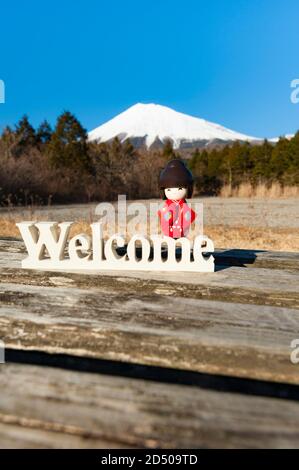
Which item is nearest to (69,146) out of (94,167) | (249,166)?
(94,167)

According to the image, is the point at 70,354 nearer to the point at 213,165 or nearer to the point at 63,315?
the point at 63,315

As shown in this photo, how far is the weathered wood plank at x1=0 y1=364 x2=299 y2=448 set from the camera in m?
0.45

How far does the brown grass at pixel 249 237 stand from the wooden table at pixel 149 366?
3017mm

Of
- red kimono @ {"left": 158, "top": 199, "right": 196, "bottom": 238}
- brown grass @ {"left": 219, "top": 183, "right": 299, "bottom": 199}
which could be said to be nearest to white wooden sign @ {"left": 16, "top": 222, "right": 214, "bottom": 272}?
red kimono @ {"left": 158, "top": 199, "right": 196, "bottom": 238}

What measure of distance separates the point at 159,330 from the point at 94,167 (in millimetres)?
17271

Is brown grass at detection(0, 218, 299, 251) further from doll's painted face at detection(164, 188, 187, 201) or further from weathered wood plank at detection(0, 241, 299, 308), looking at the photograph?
weathered wood plank at detection(0, 241, 299, 308)

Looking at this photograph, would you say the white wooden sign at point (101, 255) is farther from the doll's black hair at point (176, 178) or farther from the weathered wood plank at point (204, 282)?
the doll's black hair at point (176, 178)

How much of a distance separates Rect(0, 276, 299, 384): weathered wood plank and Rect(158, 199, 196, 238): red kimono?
61 cm

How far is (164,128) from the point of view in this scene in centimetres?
9894

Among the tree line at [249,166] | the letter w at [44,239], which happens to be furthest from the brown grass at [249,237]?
the tree line at [249,166]

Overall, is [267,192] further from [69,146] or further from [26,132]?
[26,132]

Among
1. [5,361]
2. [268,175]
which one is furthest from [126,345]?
[268,175]

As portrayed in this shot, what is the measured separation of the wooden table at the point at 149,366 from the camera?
18.1 inches
